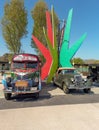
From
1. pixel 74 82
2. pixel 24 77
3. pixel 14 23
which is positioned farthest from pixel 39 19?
pixel 24 77

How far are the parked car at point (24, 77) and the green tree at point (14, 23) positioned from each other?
12.6 meters

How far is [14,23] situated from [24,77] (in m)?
14.3

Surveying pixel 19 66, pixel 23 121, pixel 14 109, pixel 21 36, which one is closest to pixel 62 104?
pixel 14 109

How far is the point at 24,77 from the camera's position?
36.7ft

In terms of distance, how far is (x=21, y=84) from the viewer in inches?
411

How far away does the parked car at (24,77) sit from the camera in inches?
408

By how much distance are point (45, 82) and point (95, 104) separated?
9.01 meters

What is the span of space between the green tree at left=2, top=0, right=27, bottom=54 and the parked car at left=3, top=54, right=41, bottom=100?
12574mm

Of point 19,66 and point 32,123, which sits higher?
point 19,66

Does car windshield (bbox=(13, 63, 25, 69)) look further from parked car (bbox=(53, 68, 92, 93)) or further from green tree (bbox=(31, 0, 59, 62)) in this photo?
green tree (bbox=(31, 0, 59, 62))

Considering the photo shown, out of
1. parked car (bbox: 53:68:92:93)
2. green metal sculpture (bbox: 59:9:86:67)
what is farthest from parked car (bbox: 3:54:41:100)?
green metal sculpture (bbox: 59:9:86:67)

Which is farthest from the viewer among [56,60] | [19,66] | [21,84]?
[56,60]

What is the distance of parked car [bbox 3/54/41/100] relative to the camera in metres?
10.4

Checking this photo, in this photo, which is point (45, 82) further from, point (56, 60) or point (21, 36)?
point (21, 36)
